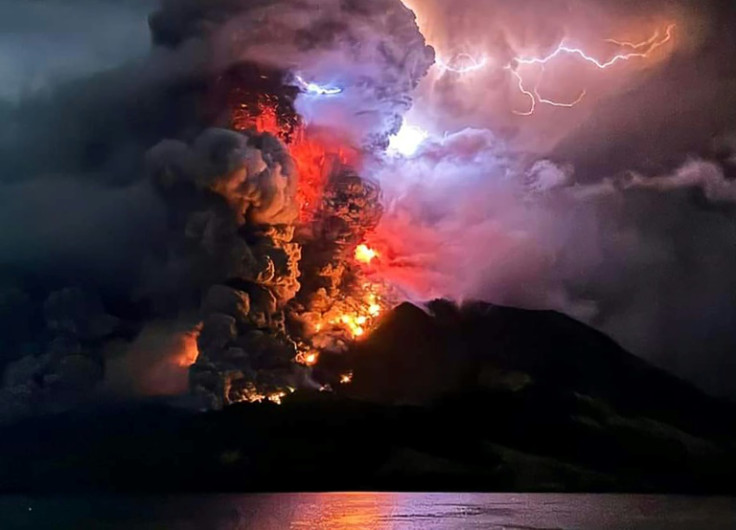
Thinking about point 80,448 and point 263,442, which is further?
point 80,448

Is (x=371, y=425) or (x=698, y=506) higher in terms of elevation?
(x=371, y=425)

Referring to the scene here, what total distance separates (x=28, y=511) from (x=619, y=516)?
249ft

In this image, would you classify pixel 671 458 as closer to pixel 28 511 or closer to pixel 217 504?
pixel 217 504

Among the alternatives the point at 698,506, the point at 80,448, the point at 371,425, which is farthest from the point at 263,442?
the point at 698,506

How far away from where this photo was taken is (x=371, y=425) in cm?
14975

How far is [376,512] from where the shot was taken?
11875 centimetres

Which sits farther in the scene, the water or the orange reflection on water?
the water

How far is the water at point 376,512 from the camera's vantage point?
96.9m

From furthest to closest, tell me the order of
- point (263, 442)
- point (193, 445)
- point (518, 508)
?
point (193, 445) < point (263, 442) < point (518, 508)

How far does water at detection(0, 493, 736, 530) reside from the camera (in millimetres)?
96938

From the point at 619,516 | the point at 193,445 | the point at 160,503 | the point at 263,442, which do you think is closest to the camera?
the point at 619,516

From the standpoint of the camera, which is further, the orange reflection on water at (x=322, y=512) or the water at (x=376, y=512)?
the water at (x=376, y=512)

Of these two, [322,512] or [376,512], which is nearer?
[376,512]

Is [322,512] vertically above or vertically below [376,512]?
above
